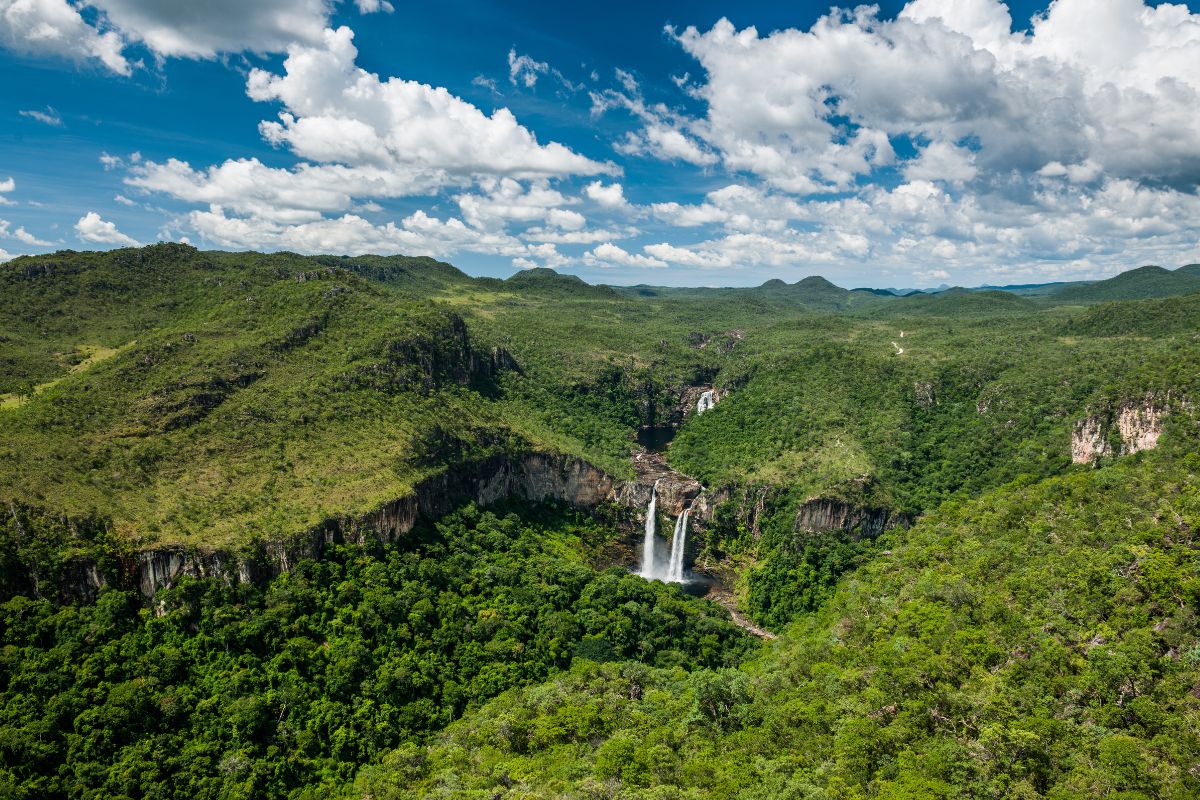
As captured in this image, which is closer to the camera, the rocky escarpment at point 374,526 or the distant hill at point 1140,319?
the rocky escarpment at point 374,526

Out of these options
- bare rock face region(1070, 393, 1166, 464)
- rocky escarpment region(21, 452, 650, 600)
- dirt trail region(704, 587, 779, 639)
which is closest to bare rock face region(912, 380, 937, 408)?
bare rock face region(1070, 393, 1166, 464)

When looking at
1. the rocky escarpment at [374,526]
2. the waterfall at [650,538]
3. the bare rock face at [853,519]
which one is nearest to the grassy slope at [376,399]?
the rocky escarpment at [374,526]

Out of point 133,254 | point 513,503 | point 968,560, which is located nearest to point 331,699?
point 513,503

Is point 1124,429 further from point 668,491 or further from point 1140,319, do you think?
point 1140,319

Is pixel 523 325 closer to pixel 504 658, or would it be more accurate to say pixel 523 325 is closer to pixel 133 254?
pixel 133 254

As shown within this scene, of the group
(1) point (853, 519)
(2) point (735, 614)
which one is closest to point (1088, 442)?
(1) point (853, 519)

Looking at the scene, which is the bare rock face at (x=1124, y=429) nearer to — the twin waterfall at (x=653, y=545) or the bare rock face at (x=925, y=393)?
the bare rock face at (x=925, y=393)

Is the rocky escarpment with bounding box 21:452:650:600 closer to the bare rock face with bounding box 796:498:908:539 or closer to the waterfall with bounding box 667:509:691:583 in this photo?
the waterfall with bounding box 667:509:691:583

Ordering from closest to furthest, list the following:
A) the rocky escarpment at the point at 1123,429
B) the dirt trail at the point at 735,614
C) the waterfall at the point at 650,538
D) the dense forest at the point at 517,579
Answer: the dense forest at the point at 517,579 → the rocky escarpment at the point at 1123,429 → the dirt trail at the point at 735,614 → the waterfall at the point at 650,538
